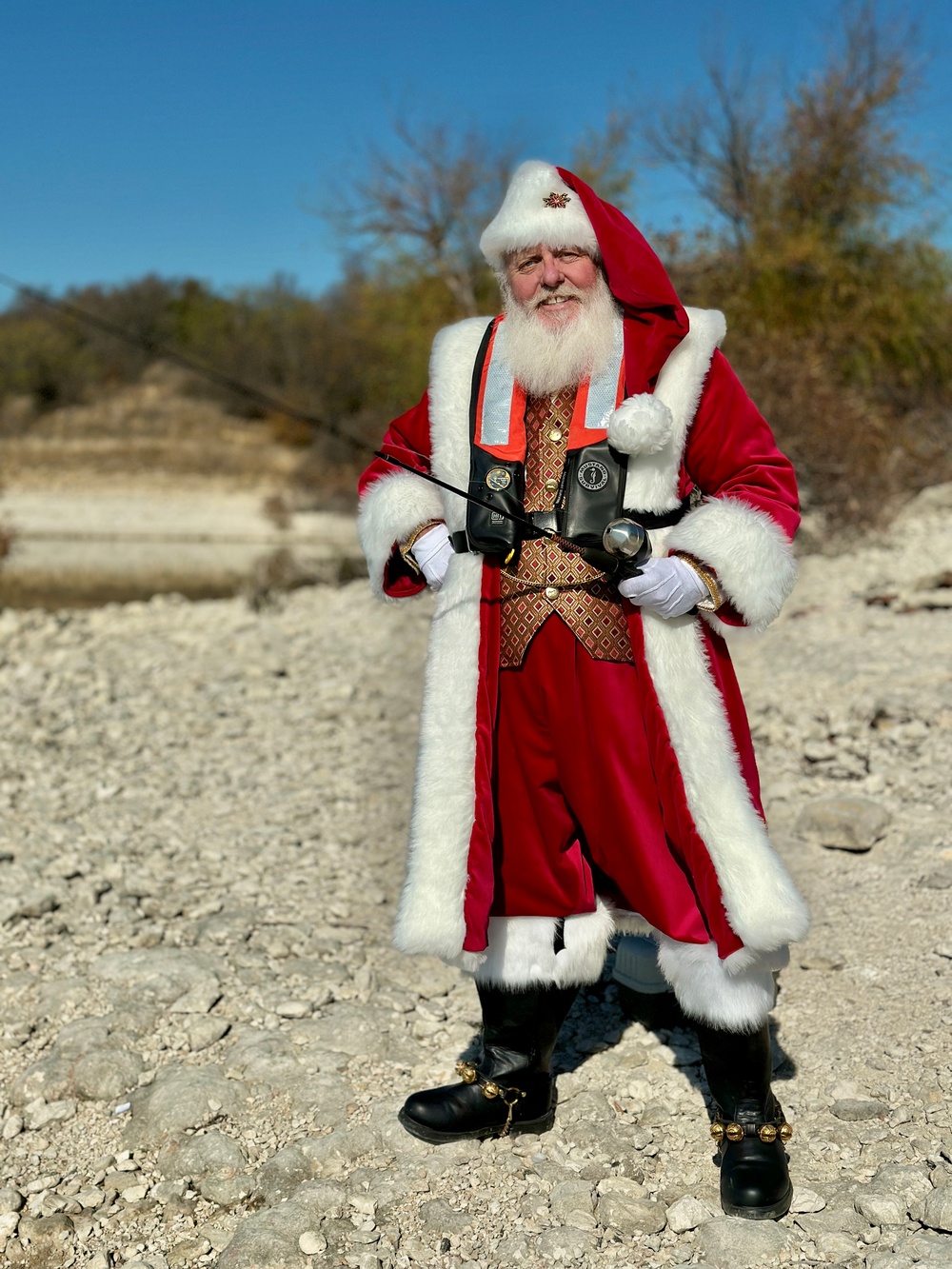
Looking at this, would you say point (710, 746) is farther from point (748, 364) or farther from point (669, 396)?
point (748, 364)

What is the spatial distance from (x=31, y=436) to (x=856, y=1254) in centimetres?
3153

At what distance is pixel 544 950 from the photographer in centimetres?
245

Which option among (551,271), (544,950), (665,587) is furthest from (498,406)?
(544,950)

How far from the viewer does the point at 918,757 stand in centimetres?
440

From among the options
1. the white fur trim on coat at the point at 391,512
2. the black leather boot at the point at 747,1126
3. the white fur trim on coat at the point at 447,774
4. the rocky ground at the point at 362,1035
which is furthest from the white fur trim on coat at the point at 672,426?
the rocky ground at the point at 362,1035

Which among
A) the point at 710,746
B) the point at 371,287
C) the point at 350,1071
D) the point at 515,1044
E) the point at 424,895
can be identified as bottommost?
the point at 350,1071

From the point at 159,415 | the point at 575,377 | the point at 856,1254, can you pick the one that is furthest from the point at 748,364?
the point at 159,415

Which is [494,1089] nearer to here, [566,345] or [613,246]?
[566,345]

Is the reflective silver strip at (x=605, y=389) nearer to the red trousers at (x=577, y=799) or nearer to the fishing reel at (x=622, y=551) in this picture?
the fishing reel at (x=622, y=551)

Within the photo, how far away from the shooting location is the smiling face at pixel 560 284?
2379 millimetres

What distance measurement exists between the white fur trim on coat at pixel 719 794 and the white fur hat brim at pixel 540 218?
0.82m

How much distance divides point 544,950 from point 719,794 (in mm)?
556

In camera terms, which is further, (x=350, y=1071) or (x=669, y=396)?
(x=350, y=1071)

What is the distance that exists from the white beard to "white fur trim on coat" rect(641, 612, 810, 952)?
21.3 inches
